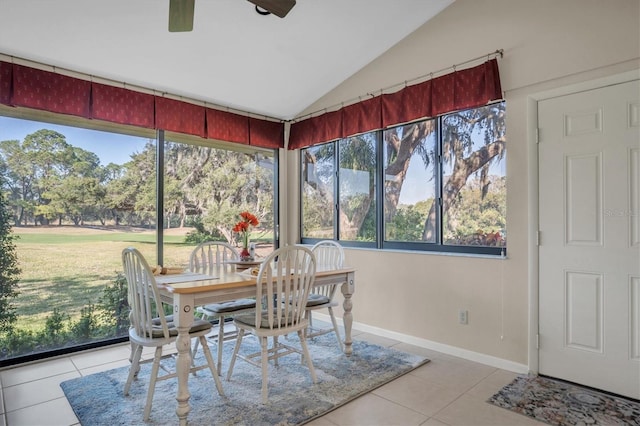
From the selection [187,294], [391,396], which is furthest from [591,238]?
[187,294]

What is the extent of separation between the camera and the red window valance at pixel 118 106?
9.73ft

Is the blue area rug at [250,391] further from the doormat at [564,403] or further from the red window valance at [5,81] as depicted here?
the red window valance at [5,81]

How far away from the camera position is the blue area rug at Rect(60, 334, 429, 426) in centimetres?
219

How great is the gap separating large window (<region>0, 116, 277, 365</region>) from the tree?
3 cm

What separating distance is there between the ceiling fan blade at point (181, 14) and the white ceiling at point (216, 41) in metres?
0.65

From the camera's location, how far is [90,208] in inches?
136

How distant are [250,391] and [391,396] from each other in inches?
36.8

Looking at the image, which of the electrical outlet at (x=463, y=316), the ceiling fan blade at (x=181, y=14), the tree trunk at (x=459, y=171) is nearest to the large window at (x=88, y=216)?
the ceiling fan blade at (x=181, y=14)

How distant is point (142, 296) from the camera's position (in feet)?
7.31

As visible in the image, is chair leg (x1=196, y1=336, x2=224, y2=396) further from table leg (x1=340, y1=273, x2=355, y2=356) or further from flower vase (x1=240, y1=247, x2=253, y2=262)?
table leg (x1=340, y1=273, x2=355, y2=356)

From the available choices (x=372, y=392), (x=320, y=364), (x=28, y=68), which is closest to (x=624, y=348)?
(x=372, y=392)

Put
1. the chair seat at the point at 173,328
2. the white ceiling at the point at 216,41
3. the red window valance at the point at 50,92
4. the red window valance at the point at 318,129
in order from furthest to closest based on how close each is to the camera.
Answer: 1. the red window valance at the point at 318,129
2. the red window valance at the point at 50,92
3. the white ceiling at the point at 216,41
4. the chair seat at the point at 173,328

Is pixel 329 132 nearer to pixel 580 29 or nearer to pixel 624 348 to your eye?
pixel 580 29

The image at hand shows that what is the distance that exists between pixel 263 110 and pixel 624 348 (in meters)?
3.95
